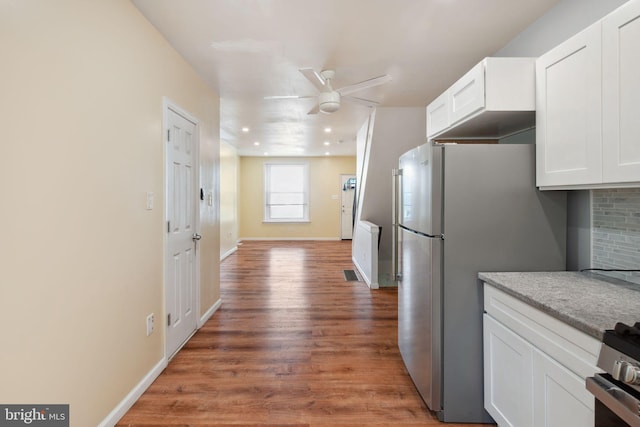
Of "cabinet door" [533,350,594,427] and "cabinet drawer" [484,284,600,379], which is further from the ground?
→ "cabinet drawer" [484,284,600,379]

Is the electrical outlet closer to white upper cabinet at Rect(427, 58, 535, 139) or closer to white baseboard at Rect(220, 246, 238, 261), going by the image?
white upper cabinet at Rect(427, 58, 535, 139)

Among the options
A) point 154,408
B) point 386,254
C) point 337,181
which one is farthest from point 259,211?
point 154,408

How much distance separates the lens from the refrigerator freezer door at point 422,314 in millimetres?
1805

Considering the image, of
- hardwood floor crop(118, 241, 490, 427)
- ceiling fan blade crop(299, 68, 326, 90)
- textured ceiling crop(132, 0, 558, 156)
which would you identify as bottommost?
hardwood floor crop(118, 241, 490, 427)

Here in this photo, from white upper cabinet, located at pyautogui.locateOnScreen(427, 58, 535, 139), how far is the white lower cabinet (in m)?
1.07

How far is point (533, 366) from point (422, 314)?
26.6 inches

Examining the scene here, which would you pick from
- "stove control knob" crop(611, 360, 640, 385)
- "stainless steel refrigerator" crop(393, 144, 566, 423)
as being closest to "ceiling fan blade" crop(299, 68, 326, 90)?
Answer: "stainless steel refrigerator" crop(393, 144, 566, 423)

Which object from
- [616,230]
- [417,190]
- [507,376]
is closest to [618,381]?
[507,376]

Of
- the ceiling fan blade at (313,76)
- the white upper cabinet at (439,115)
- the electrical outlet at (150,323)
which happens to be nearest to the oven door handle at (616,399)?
the white upper cabinet at (439,115)

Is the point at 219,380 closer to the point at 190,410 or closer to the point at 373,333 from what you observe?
the point at 190,410

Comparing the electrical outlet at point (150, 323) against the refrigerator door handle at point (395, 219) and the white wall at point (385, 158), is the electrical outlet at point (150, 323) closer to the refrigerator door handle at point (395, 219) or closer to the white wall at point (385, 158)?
the refrigerator door handle at point (395, 219)

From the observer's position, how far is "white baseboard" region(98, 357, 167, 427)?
175cm

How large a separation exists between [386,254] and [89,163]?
4.40 m

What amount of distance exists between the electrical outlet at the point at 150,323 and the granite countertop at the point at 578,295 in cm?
226
